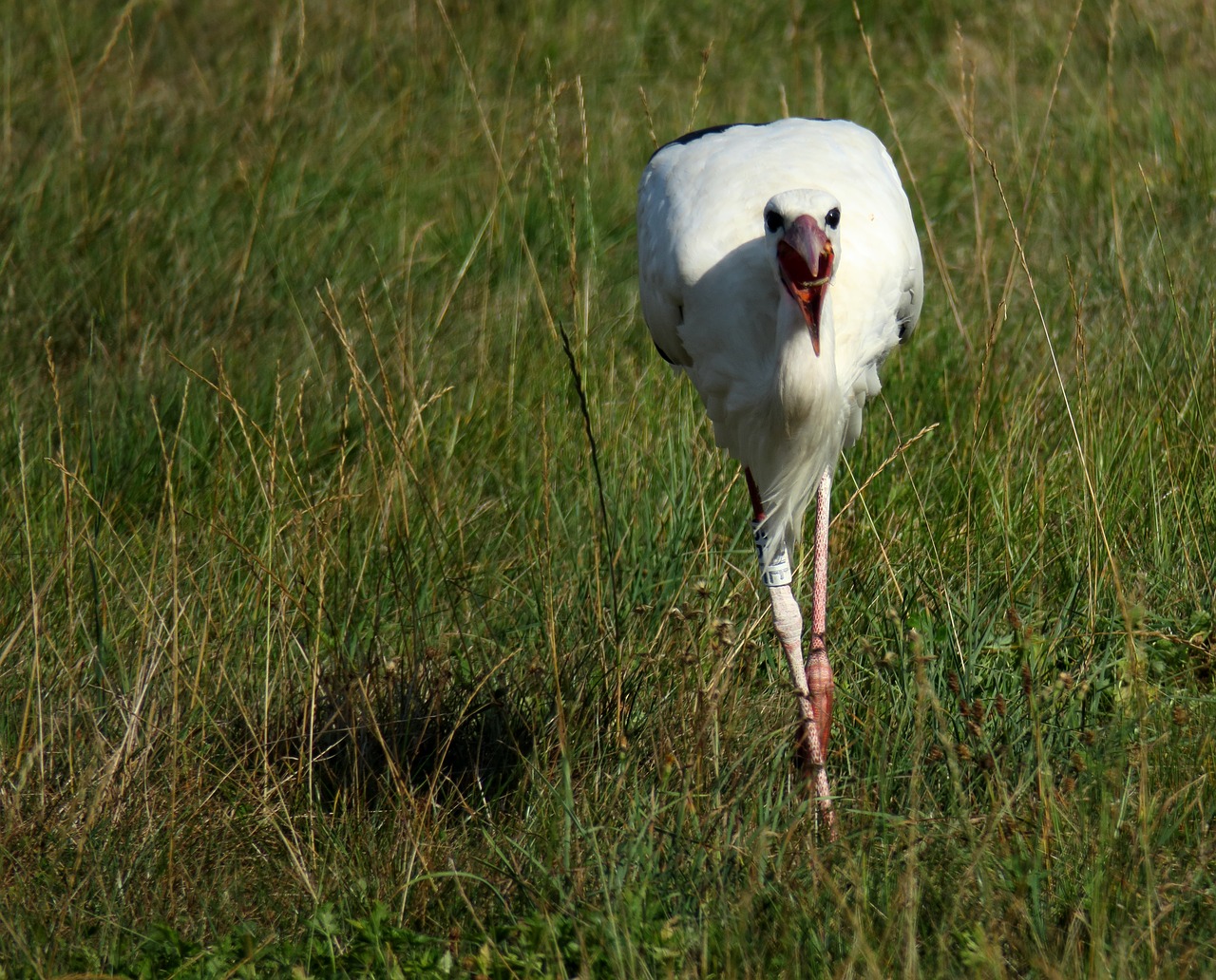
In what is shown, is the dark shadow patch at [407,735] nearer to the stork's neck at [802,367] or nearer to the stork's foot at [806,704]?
the stork's foot at [806,704]

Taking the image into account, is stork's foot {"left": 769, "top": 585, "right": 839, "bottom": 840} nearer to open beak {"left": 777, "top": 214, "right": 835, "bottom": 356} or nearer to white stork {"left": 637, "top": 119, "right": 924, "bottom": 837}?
white stork {"left": 637, "top": 119, "right": 924, "bottom": 837}

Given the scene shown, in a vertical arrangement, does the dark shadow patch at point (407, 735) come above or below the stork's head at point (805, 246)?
below

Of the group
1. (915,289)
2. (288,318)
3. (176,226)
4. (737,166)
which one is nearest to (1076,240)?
(915,289)

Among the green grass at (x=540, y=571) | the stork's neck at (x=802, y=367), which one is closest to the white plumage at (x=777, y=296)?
the stork's neck at (x=802, y=367)

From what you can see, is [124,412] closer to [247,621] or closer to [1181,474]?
[247,621]

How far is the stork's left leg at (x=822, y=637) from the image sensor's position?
339 centimetres

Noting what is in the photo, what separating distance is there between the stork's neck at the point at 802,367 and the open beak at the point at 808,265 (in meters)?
0.03

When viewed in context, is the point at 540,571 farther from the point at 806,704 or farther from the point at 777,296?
the point at 777,296

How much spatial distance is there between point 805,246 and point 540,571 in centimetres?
117

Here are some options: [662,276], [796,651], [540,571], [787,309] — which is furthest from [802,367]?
[540,571]

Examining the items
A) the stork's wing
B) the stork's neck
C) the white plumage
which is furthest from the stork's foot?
the stork's wing

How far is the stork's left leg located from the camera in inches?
133

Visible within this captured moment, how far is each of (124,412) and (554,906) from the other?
8.29 feet

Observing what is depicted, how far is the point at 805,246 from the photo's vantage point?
116 inches
